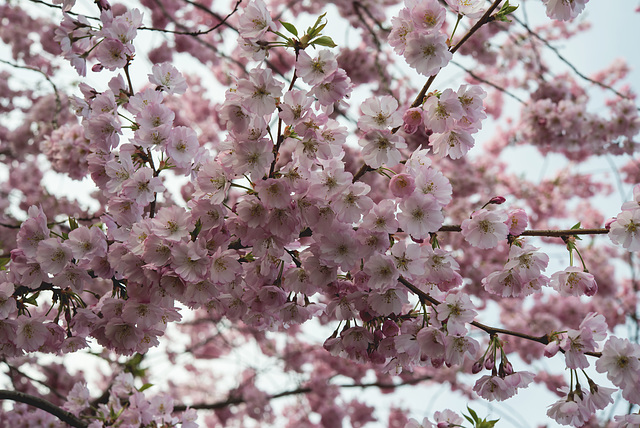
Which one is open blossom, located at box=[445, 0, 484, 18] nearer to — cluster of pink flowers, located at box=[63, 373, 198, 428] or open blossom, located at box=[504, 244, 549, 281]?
open blossom, located at box=[504, 244, 549, 281]

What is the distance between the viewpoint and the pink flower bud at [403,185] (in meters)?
1.47

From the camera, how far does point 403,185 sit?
4.84 feet

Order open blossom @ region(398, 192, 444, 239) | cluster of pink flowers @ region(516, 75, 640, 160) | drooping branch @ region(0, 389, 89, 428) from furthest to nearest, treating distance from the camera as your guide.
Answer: cluster of pink flowers @ region(516, 75, 640, 160), drooping branch @ region(0, 389, 89, 428), open blossom @ region(398, 192, 444, 239)

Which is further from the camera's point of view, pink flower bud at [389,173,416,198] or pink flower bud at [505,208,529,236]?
pink flower bud at [505,208,529,236]

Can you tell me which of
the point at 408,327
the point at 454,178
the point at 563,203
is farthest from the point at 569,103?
the point at 563,203

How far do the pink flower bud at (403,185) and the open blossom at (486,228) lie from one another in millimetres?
242

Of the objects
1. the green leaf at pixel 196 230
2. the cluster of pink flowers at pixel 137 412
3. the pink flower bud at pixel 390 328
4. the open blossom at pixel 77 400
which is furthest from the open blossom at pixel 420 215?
the open blossom at pixel 77 400

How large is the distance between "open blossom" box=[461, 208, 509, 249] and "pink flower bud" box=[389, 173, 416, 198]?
242 millimetres

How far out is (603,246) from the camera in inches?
372

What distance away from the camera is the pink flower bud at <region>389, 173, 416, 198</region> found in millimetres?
1469

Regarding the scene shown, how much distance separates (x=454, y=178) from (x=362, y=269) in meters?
5.21

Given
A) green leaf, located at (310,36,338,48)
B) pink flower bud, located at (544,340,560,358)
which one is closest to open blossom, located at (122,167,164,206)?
green leaf, located at (310,36,338,48)

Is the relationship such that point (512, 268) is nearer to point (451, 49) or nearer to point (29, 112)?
point (451, 49)

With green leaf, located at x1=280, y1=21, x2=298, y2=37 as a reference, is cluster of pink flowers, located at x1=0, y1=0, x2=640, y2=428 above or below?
below
